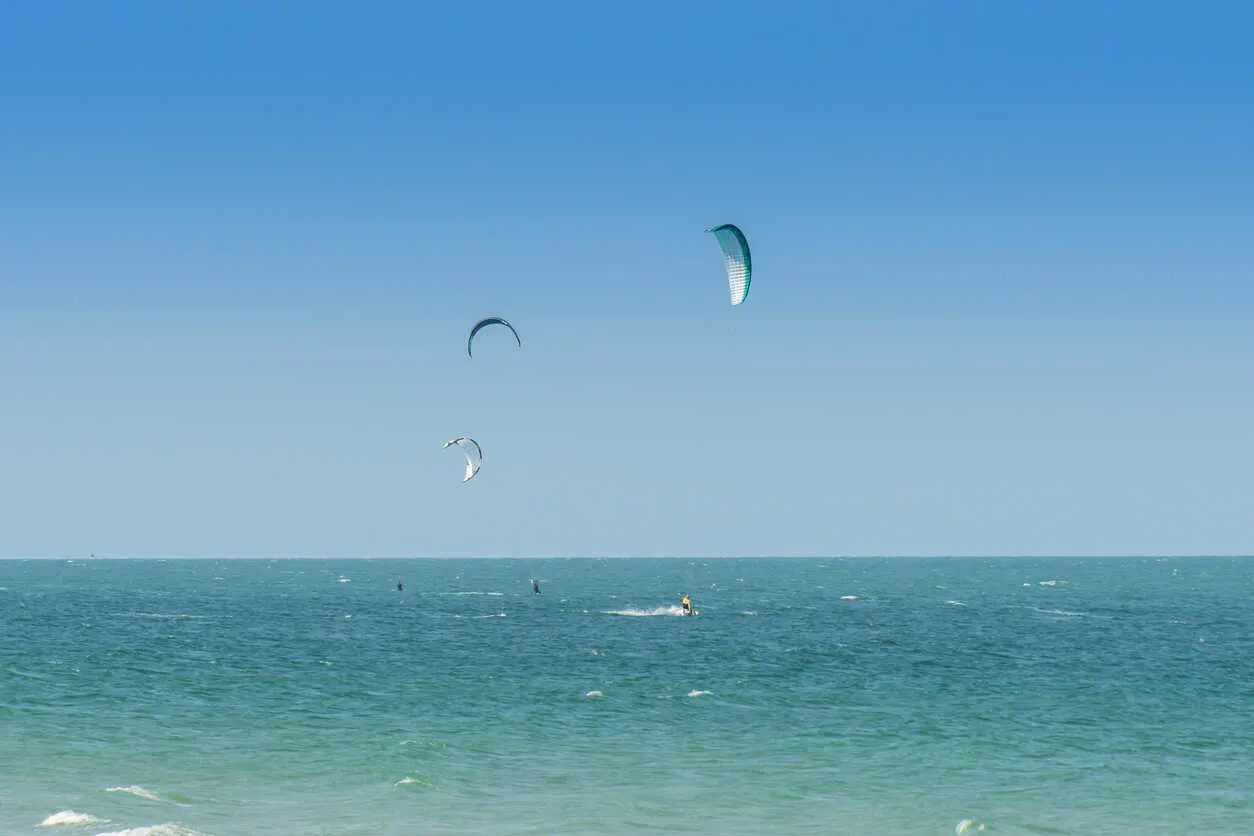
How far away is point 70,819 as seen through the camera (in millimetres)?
27266

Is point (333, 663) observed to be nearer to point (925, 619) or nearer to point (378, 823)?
point (378, 823)

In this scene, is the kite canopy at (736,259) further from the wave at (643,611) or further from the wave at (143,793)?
the wave at (643,611)

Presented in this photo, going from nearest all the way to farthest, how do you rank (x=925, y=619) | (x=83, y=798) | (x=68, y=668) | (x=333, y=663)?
(x=83, y=798)
(x=68, y=668)
(x=333, y=663)
(x=925, y=619)

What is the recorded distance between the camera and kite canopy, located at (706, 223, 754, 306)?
48.6 metres

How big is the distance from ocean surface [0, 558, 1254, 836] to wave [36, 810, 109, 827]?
11 centimetres

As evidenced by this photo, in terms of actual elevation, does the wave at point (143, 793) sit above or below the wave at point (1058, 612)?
above

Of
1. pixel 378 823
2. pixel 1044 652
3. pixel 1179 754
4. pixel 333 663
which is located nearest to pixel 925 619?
pixel 1044 652

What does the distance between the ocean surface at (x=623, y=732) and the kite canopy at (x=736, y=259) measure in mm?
16663

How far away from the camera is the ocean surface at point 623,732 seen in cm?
2940

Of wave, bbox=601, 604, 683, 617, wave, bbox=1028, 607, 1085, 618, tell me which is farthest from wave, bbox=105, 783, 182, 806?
wave, bbox=1028, 607, 1085, 618

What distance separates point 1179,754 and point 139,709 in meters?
36.2

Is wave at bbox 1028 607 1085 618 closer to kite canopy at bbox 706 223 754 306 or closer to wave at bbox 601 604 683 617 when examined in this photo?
wave at bbox 601 604 683 617

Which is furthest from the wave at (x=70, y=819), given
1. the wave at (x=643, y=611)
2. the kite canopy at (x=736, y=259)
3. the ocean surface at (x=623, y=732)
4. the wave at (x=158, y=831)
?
the wave at (x=643, y=611)

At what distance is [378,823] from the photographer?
27922mm
